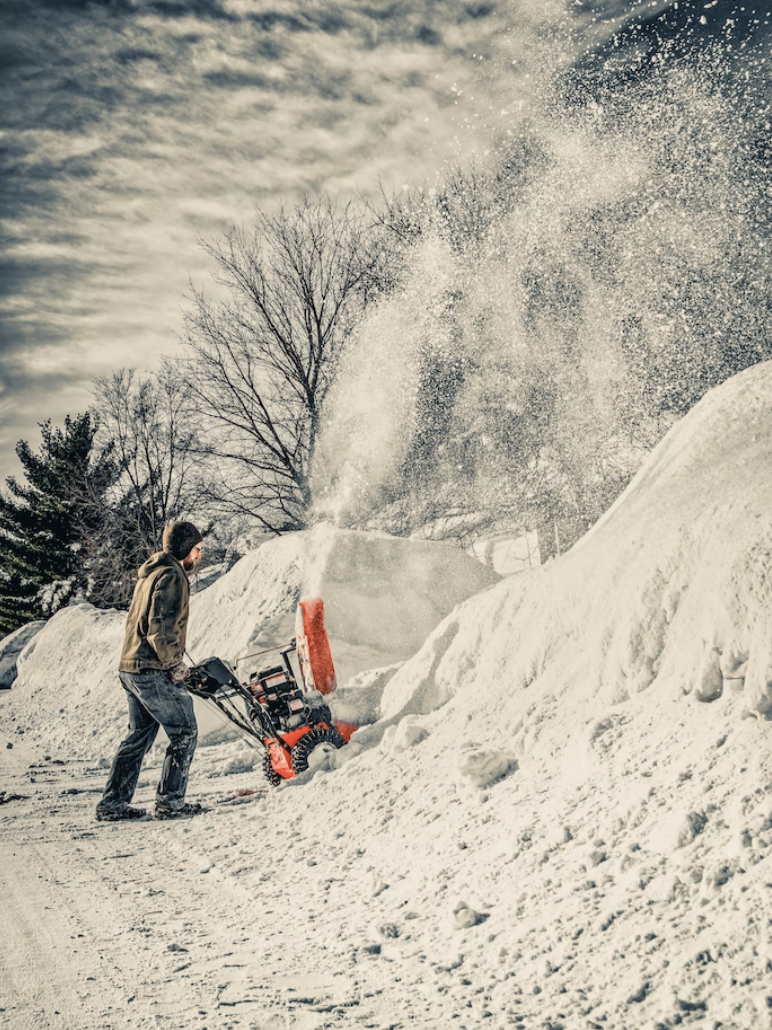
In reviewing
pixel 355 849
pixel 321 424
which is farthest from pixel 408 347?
pixel 355 849

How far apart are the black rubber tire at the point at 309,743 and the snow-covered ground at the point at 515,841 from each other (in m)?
0.25

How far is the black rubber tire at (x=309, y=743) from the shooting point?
486 centimetres

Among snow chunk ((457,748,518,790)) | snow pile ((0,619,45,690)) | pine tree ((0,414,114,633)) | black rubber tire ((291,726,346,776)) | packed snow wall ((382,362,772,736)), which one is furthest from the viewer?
pine tree ((0,414,114,633))

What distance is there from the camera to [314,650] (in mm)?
5879

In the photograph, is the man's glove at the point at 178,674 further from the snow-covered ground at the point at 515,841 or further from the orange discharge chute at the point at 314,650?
the orange discharge chute at the point at 314,650

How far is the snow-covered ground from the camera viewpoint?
6.79 feet

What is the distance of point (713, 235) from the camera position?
10578mm

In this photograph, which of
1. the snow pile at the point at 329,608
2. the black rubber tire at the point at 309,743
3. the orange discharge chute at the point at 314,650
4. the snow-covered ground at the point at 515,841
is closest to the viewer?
the snow-covered ground at the point at 515,841

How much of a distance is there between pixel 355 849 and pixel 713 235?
10.5m

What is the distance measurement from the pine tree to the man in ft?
85.7

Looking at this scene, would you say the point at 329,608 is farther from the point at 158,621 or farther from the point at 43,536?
the point at 43,536

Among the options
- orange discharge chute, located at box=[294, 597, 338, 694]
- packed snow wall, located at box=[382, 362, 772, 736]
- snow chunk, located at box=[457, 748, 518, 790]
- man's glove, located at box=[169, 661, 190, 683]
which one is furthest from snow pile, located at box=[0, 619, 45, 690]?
snow chunk, located at box=[457, 748, 518, 790]

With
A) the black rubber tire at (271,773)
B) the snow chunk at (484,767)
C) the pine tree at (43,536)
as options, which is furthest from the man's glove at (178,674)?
the pine tree at (43,536)

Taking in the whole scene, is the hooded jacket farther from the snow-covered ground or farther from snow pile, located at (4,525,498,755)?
snow pile, located at (4,525,498,755)
